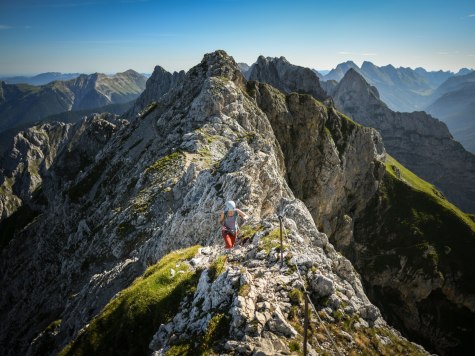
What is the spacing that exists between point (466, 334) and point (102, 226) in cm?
11105

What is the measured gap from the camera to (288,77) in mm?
182000

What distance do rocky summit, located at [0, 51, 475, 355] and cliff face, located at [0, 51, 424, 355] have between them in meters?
0.12

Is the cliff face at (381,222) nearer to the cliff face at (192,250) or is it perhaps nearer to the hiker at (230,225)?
the cliff face at (192,250)

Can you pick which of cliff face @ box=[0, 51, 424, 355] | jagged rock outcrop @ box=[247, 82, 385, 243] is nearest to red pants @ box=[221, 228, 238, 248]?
cliff face @ box=[0, 51, 424, 355]

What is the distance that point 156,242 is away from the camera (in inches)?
1150

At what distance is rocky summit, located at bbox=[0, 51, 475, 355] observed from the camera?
1321 cm

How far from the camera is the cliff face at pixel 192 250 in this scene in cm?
1307

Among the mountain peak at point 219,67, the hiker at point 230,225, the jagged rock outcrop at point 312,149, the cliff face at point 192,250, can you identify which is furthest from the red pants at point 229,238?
the jagged rock outcrop at point 312,149

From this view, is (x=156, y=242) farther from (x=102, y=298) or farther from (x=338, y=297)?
(x=338, y=297)

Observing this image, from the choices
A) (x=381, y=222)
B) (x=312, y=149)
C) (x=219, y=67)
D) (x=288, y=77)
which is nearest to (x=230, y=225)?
(x=219, y=67)

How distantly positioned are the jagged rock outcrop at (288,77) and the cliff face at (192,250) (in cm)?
8662

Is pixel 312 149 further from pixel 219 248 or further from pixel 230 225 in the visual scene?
pixel 230 225

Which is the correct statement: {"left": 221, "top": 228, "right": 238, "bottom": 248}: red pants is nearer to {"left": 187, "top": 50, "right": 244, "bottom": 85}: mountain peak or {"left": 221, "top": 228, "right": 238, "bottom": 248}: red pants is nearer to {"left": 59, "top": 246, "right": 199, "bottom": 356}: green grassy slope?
{"left": 59, "top": 246, "right": 199, "bottom": 356}: green grassy slope

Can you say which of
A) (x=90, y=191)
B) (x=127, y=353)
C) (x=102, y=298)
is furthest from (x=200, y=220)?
(x=90, y=191)
